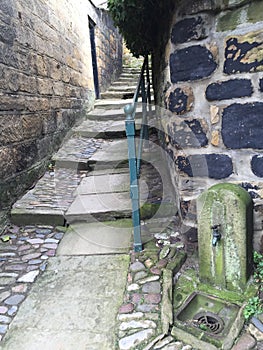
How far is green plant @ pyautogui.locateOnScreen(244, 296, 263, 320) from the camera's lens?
4.47 ft

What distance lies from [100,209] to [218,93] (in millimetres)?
1380

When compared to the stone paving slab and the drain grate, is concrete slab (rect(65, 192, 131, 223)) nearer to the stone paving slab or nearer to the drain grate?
the drain grate

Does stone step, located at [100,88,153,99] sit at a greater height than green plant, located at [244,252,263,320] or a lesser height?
greater

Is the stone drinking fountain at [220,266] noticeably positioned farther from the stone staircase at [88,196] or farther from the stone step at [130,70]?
the stone step at [130,70]

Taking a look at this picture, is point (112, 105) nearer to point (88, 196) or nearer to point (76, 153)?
point (76, 153)

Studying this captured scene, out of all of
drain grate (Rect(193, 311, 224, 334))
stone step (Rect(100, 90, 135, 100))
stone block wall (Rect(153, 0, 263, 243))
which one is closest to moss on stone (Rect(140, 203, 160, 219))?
stone block wall (Rect(153, 0, 263, 243))

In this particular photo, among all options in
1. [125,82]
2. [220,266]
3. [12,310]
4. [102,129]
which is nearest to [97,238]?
[12,310]

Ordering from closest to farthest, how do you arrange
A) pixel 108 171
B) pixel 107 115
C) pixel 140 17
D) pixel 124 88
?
pixel 140 17, pixel 108 171, pixel 107 115, pixel 124 88

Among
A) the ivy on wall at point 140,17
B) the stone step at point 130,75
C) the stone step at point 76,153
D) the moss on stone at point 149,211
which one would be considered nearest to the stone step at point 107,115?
the stone step at point 76,153

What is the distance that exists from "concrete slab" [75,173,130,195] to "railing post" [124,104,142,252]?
861 mm

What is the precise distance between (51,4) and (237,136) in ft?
11.0

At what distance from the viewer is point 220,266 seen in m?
1.53

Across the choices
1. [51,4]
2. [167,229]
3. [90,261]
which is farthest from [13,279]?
[51,4]

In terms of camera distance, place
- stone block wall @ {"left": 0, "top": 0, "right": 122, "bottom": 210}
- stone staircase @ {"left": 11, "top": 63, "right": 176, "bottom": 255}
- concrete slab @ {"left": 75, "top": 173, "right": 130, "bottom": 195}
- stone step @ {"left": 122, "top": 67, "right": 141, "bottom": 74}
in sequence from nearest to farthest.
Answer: stone staircase @ {"left": 11, "top": 63, "right": 176, "bottom": 255} < stone block wall @ {"left": 0, "top": 0, "right": 122, "bottom": 210} < concrete slab @ {"left": 75, "top": 173, "right": 130, "bottom": 195} < stone step @ {"left": 122, "top": 67, "right": 141, "bottom": 74}
